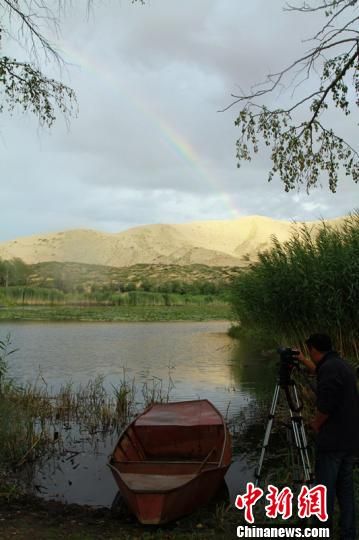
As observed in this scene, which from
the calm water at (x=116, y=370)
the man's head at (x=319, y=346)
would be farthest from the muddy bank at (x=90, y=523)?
the man's head at (x=319, y=346)

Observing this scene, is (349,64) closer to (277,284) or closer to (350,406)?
(277,284)

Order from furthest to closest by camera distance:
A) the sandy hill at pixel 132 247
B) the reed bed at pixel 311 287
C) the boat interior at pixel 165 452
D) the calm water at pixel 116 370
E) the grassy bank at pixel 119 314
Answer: the sandy hill at pixel 132 247 < the grassy bank at pixel 119 314 < the reed bed at pixel 311 287 < the calm water at pixel 116 370 < the boat interior at pixel 165 452

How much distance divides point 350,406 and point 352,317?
733cm

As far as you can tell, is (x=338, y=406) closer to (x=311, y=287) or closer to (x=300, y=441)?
(x=300, y=441)

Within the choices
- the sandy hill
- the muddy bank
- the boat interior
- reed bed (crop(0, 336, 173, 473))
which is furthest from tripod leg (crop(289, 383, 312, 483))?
the sandy hill

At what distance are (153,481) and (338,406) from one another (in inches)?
152

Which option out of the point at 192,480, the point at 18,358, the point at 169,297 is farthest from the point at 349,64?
the point at 169,297

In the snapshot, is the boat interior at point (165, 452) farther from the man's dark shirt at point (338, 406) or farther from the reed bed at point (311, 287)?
the reed bed at point (311, 287)

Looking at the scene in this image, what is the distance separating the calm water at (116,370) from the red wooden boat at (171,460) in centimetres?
82

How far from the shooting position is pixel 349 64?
33.6 feet

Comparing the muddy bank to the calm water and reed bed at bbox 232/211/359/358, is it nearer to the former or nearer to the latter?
the calm water

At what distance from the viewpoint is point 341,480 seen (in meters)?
5.29

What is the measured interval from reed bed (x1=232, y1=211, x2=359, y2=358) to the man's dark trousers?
22.3 ft

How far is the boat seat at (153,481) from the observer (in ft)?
24.1
